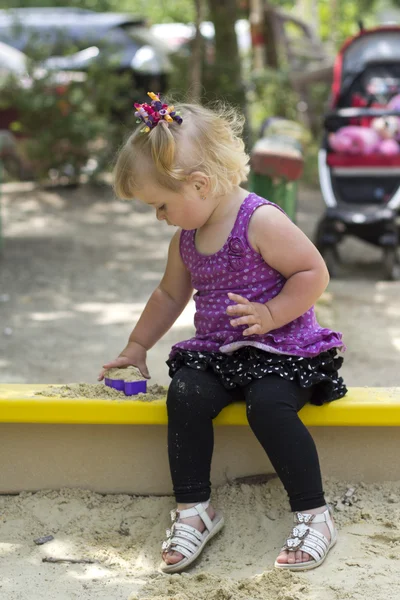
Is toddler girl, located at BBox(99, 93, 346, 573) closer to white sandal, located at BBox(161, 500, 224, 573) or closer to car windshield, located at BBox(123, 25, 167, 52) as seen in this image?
white sandal, located at BBox(161, 500, 224, 573)

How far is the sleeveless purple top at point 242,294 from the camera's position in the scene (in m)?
2.21

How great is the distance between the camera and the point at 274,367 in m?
2.17

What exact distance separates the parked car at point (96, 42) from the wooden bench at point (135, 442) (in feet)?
22.2

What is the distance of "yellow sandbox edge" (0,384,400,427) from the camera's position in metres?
2.22

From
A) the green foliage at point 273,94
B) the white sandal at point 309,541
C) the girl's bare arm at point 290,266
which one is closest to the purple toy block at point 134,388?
the girl's bare arm at point 290,266

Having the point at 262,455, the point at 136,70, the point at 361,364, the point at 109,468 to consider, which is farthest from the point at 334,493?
the point at 136,70

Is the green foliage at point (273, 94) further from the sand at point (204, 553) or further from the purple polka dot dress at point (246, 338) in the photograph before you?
the sand at point (204, 553)

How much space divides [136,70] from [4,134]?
289cm

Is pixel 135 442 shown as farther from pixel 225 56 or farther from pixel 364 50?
pixel 225 56

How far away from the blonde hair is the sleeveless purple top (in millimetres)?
132

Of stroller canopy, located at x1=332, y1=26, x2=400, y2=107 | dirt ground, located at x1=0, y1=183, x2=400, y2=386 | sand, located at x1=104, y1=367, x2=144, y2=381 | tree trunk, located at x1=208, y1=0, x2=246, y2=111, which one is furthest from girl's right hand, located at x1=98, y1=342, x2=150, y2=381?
tree trunk, located at x1=208, y1=0, x2=246, y2=111

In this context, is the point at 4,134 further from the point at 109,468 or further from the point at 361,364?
the point at 109,468

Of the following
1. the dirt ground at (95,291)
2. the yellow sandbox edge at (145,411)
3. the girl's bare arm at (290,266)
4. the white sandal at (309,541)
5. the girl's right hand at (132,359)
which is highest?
the girl's bare arm at (290,266)

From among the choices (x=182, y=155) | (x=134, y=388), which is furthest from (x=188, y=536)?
(x=182, y=155)
